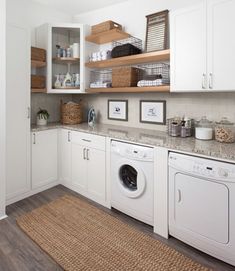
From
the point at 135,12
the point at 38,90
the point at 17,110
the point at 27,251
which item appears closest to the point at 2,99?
the point at 17,110

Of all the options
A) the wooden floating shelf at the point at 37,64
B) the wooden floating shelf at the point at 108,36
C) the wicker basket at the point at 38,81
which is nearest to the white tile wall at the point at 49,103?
the wicker basket at the point at 38,81

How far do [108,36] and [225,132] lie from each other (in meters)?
1.95

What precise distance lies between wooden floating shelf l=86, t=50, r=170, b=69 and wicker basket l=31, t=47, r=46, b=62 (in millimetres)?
A: 610

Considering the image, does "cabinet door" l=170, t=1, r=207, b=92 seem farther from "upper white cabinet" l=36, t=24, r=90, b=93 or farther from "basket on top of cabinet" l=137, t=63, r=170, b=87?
"upper white cabinet" l=36, t=24, r=90, b=93

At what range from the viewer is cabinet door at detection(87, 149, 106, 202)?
2.68m

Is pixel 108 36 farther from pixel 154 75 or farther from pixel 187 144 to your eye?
pixel 187 144

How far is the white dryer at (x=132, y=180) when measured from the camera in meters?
2.20

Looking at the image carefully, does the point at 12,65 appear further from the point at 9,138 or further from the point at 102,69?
the point at 102,69

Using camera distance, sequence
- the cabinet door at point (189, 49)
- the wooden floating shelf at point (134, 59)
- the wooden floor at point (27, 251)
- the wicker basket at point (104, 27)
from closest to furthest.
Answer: the wooden floor at point (27, 251)
the cabinet door at point (189, 49)
the wooden floating shelf at point (134, 59)
the wicker basket at point (104, 27)

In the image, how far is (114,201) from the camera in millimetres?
2570

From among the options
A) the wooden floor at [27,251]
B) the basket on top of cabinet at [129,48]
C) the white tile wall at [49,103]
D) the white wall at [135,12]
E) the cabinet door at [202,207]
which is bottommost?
the wooden floor at [27,251]

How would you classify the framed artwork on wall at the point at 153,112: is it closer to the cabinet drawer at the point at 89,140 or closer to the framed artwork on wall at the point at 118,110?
the framed artwork on wall at the point at 118,110

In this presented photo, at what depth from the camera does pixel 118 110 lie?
10.5ft

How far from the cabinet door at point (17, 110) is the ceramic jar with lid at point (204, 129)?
2.00m
